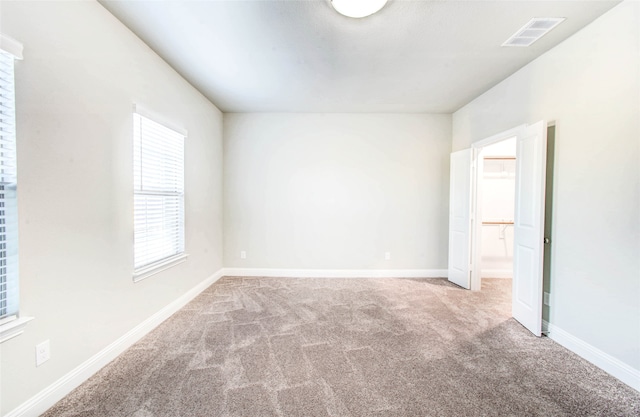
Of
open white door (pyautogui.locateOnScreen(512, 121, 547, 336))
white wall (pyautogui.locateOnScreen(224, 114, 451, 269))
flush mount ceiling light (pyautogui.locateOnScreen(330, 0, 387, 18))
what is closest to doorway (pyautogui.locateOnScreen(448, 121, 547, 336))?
open white door (pyautogui.locateOnScreen(512, 121, 547, 336))

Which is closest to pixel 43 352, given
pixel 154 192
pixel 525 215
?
pixel 154 192

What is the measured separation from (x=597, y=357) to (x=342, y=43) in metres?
3.39

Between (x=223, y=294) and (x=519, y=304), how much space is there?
362 cm

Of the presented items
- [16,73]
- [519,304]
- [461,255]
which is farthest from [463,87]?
[16,73]

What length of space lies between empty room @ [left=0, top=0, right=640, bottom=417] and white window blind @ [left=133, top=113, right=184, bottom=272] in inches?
1.0

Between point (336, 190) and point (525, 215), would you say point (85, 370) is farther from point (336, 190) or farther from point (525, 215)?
A: point (525, 215)

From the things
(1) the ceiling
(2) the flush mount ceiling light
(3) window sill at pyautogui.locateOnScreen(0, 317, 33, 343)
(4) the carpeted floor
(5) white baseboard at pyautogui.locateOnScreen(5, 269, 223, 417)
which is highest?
(1) the ceiling

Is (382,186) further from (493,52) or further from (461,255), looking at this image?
(493,52)

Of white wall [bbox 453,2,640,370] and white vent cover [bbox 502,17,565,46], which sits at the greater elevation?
white vent cover [bbox 502,17,565,46]

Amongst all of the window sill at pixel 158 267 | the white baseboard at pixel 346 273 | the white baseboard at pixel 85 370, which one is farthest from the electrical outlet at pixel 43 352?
the white baseboard at pixel 346 273

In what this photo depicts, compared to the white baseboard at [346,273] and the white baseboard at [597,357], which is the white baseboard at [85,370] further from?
the white baseboard at [597,357]

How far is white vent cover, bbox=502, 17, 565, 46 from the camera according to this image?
2.06 metres

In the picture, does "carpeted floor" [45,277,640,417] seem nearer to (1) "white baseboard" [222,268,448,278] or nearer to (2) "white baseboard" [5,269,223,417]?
(2) "white baseboard" [5,269,223,417]

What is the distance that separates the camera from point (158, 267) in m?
2.66
